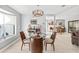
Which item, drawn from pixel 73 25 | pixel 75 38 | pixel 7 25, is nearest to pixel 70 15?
pixel 73 25

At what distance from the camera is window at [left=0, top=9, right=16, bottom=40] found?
550cm

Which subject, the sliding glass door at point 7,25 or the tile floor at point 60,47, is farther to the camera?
the sliding glass door at point 7,25

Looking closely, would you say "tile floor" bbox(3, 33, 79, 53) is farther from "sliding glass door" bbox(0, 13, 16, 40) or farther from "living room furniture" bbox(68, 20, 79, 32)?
"sliding glass door" bbox(0, 13, 16, 40)

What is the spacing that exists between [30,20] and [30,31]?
541 mm

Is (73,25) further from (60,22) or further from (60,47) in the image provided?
(60,47)

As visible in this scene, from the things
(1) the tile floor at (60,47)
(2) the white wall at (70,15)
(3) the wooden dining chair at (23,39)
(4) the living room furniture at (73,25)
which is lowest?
(1) the tile floor at (60,47)

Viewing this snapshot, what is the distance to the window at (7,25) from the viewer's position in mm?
5496

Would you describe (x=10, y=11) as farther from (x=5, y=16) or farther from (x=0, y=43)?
(x=0, y=43)

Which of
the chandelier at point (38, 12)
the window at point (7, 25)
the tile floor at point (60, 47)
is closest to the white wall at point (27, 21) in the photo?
the chandelier at point (38, 12)

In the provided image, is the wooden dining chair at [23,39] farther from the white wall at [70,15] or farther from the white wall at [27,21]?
the white wall at [70,15]

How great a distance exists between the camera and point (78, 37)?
620cm

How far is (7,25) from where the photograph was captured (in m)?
5.85

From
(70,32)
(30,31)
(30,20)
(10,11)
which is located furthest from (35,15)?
(70,32)

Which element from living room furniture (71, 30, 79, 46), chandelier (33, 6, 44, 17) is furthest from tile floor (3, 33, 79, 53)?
chandelier (33, 6, 44, 17)
